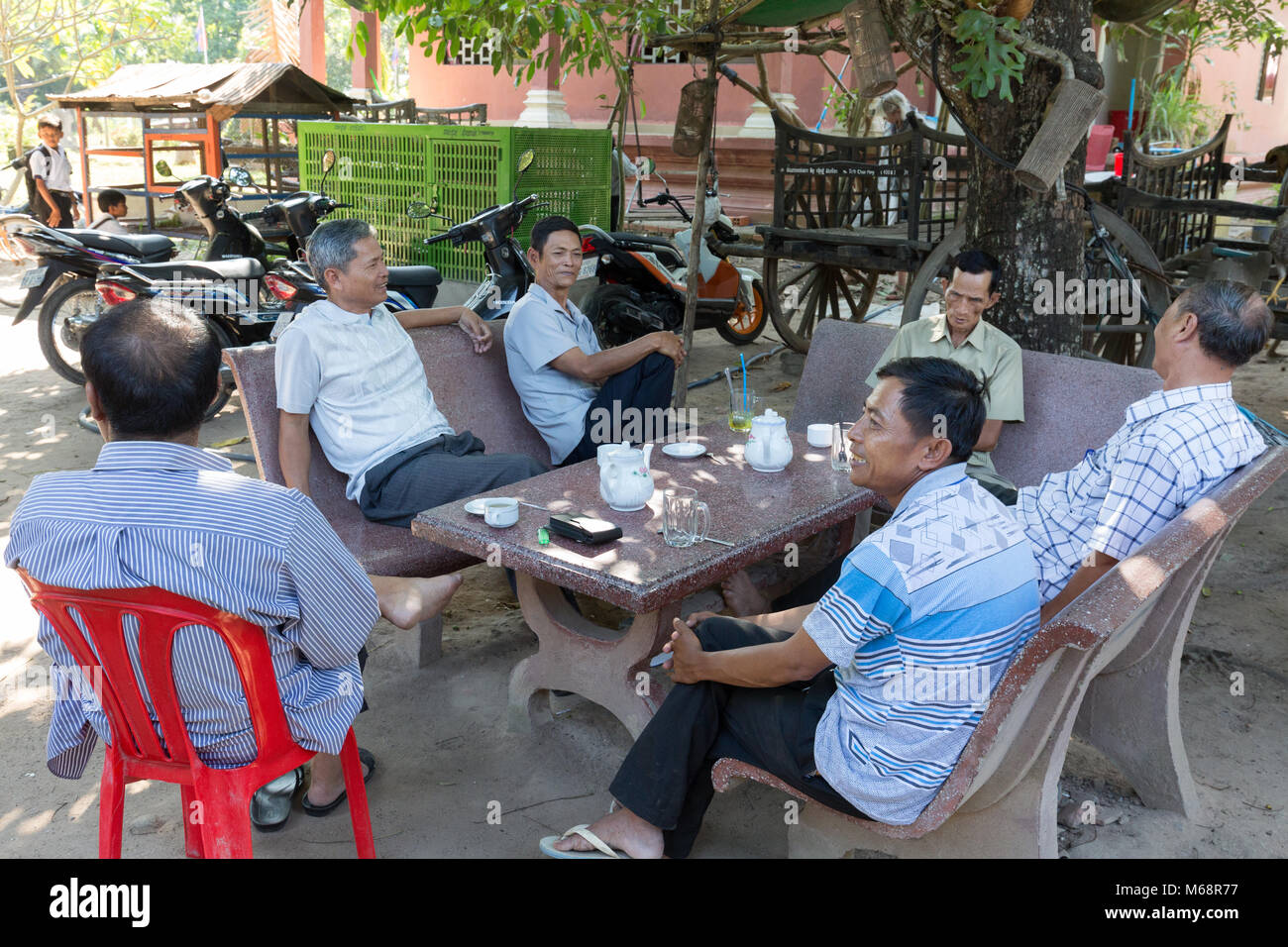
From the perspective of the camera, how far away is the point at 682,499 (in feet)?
8.96

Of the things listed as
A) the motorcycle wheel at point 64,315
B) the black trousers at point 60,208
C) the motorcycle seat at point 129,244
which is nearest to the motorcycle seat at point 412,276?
the motorcycle seat at point 129,244

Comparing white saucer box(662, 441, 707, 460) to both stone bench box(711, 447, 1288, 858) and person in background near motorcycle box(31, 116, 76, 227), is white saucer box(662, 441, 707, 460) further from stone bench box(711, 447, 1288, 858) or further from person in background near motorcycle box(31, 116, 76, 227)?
person in background near motorcycle box(31, 116, 76, 227)

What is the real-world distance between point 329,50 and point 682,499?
5744 cm

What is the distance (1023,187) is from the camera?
4.63 m

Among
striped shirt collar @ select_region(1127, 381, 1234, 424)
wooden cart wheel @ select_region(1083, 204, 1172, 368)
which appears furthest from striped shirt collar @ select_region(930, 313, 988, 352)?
wooden cart wheel @ select_region(1083, 204, 1172, 368)

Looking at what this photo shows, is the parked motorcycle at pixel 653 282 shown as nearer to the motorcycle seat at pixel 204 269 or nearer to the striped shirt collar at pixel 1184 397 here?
the motorcycle seat at pixel 204 269

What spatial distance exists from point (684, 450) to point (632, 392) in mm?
859

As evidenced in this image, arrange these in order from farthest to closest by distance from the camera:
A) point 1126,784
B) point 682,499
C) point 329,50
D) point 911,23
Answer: point 329,50
point 911,23
point 1126,784
point 682,499

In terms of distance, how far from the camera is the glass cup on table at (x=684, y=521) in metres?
2.73

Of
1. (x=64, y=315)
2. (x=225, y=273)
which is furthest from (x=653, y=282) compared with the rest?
(x=64, y=315)

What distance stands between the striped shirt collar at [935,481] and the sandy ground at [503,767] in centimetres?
110

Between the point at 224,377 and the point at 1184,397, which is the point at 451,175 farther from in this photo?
the point at 1184,397
